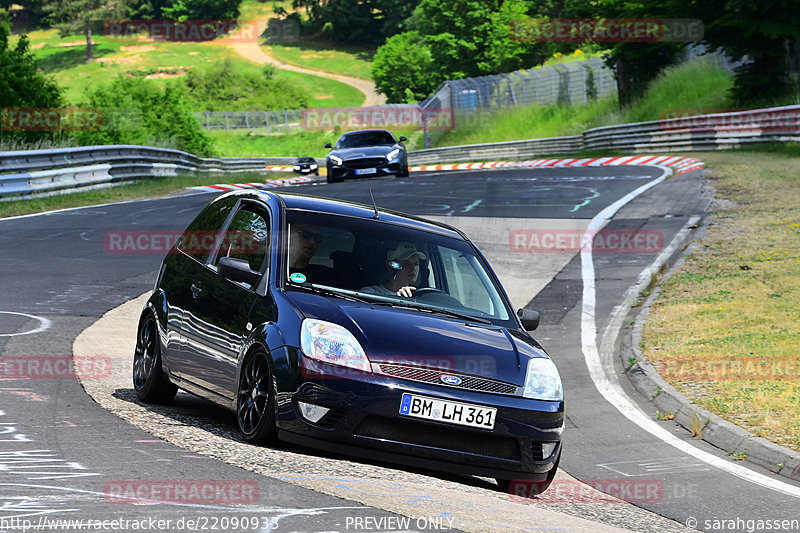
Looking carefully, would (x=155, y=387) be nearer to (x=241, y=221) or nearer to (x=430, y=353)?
(x=241, y=221)

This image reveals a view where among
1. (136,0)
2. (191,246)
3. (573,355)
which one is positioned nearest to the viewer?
(191,246)

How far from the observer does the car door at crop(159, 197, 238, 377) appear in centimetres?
789

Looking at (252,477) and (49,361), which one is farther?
(49,361)

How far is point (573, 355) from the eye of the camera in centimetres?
1235

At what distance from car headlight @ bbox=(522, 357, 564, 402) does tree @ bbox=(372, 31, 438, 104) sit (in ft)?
334

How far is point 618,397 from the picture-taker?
10.6m

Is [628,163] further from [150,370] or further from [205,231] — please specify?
[150,370]

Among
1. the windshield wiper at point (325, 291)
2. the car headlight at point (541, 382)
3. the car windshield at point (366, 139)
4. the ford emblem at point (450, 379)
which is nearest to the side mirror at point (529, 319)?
the car headlight at point (541, 382)

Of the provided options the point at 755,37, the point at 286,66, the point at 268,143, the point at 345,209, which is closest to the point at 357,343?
the point at 345,209

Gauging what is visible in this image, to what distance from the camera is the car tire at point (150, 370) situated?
8078 millimetres

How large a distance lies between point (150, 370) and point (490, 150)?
46.4 meters

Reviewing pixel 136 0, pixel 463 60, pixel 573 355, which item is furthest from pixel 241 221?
pixel 136 0

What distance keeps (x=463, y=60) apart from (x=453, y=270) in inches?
3529

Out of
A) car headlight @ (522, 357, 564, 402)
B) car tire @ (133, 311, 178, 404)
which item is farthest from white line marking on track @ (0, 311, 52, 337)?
car headlight @ (522, 357, 564, 402)
